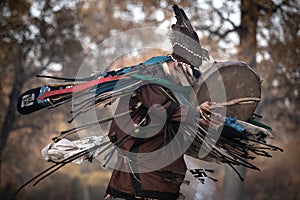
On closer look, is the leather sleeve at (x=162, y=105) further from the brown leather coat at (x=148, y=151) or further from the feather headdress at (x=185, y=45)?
the feather headdress at (x=185, y=45)

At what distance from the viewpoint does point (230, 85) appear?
11.2 feet

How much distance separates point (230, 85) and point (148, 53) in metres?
4.09

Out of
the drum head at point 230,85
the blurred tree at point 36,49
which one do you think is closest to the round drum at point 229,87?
the drum head at point 230,85

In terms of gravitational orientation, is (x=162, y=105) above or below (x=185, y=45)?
below

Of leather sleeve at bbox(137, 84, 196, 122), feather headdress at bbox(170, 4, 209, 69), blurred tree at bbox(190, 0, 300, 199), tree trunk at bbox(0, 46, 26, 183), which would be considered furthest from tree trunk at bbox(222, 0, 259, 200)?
tree trunk at bbox(0, 46, 26, 183)

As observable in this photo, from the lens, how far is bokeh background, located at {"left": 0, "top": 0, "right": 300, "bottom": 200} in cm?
749

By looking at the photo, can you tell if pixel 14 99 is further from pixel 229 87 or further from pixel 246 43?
pixel 229 87

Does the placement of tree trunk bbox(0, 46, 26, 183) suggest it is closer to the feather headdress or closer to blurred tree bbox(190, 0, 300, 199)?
blurred tree bbox(190, 0, 300, 199)

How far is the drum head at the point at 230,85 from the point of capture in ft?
11.0

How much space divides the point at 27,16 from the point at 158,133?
6800 millimetres

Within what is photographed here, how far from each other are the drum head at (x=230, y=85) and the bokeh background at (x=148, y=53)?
0.83 metres

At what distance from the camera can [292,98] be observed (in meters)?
9.19

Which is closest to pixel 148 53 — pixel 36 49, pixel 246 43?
pixel 246 43

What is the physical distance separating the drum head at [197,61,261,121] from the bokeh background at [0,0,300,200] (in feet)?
2.73
